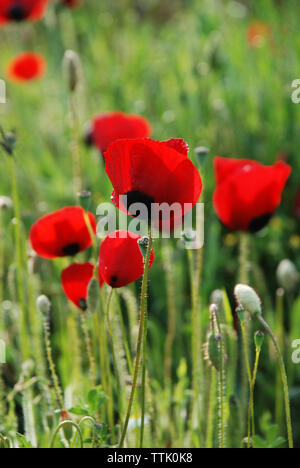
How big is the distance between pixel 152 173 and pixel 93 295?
159mm

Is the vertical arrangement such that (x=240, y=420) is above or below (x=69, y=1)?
below

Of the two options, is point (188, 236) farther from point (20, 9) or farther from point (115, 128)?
point (20, 9)

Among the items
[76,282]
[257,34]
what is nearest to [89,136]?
[76,282]

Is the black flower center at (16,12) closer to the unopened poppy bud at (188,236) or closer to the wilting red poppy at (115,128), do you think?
the wilting red poppy at (115,128)

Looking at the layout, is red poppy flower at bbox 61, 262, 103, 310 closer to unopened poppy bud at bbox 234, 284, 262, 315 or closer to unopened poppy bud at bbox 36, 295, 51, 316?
unopened poppy bud at bbox 36, 295, 51, 316

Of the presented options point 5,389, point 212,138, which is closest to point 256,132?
point 212,138

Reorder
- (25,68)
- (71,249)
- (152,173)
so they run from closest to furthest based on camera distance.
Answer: (152,173) < (71,249) < (25,68)

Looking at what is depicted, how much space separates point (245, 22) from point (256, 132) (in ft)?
3.88

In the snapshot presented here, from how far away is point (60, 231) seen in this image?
0.70 metres

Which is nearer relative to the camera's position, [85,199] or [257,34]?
[85,199]

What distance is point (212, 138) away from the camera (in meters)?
1.51

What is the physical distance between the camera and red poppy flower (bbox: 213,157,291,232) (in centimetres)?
79

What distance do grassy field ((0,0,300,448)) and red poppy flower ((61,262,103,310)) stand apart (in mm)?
45
